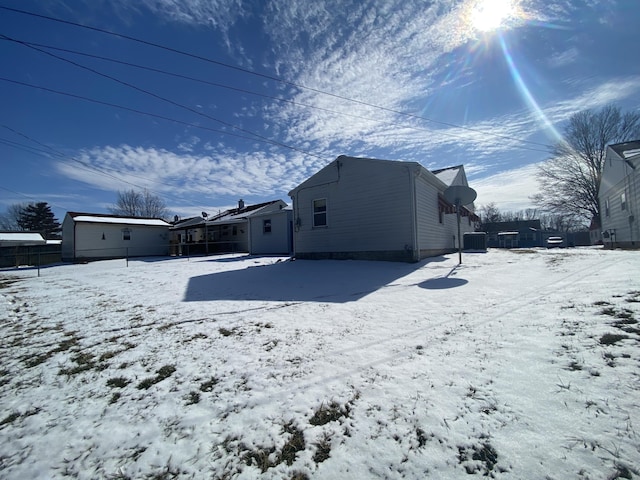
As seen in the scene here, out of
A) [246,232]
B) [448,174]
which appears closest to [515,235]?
[448,174]

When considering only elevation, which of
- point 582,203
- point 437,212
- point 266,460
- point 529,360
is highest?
point 582,203

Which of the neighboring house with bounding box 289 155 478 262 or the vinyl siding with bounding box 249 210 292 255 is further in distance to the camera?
the vinyl siding with bounding box 249 210 292 255

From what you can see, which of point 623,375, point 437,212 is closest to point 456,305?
point 623,375

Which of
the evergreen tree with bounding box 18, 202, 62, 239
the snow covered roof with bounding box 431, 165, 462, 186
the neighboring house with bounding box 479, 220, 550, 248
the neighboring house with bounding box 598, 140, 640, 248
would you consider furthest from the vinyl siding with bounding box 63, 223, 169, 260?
the neighboring house with bounding box 479, 220, 550, 248

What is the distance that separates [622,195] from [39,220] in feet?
250

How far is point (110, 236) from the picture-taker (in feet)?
81.1

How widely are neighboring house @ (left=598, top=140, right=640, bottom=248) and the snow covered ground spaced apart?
12.7 meters

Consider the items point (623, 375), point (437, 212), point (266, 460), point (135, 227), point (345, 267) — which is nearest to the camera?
point (266, 460)

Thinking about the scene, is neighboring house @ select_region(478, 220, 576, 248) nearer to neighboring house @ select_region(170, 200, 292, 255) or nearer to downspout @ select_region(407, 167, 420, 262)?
neighboring house @ select_region(170, 200, 292, 255)

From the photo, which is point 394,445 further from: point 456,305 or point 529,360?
point 456,305

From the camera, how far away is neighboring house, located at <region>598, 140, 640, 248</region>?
13.0m

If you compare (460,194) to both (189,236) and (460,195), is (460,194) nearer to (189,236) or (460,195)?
(460,195)

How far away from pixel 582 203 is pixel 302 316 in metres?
37.3

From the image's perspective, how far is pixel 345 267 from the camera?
968 centimetres
